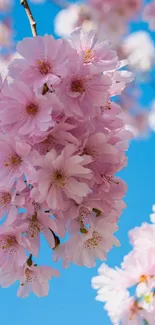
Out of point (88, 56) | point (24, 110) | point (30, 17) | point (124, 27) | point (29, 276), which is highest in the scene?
point (124, 27)

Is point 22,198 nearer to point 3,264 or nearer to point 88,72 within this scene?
point 3,264

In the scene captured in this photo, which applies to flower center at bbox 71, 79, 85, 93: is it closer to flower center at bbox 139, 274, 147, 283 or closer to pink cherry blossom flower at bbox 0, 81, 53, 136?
pink cherry blossom flower at bbox 0, 81, 53, 136

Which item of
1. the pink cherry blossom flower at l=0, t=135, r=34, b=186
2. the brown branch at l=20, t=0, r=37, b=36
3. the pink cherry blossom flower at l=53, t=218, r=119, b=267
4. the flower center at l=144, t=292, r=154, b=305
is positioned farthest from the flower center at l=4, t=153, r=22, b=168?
the flower center at l=144, t=292, r=154, b=305

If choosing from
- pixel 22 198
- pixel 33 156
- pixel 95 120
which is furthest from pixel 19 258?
pixel 95 120

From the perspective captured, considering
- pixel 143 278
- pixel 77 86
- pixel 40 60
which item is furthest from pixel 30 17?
pixel 143 278

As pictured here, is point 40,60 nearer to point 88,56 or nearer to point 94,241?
point 88,56
